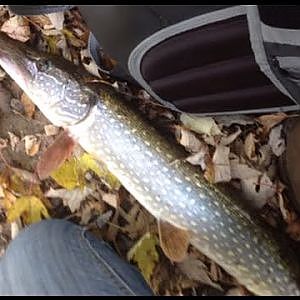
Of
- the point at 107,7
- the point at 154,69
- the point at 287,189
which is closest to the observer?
the point at 107,7

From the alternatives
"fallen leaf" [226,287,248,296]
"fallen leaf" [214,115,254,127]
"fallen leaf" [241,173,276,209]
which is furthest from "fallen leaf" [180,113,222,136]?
"fallen leaf" [226,287,248,296]

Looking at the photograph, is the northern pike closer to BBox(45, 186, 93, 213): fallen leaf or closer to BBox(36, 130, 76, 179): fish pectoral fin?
BBox(36, 130, 76, 179): fish pectoral fin

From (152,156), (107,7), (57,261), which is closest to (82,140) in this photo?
(152,156)

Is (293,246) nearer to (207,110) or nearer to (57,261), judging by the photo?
(207,110)

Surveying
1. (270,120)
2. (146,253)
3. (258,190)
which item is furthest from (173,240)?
(270,120)

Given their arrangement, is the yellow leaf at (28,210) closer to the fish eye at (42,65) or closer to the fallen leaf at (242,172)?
the fish eye at (42,65)

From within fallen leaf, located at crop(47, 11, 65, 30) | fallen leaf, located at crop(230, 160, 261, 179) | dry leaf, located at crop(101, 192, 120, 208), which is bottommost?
fallen leaf, located at crop(230, 160, 261, 179)

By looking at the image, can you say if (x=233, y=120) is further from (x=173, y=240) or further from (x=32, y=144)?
(x=32, y=144)
